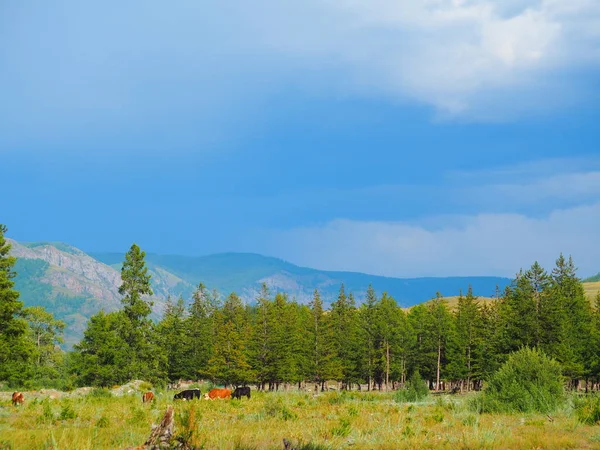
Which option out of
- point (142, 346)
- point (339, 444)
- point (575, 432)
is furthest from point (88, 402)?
point (142, 346)

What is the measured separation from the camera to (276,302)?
96.4m

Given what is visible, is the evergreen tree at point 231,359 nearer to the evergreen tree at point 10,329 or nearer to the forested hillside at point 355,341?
the forested hillside at point 355,341

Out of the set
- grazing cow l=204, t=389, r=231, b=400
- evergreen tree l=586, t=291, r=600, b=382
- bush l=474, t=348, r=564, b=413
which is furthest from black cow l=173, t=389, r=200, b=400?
evergreen tree l=586, t=291, r=600, b=382

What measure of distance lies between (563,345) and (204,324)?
62.0 m

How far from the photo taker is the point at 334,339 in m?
95.4

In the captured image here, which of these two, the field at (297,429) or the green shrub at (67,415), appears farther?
the green shrub at (67,415)

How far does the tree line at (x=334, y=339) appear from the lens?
66000mm

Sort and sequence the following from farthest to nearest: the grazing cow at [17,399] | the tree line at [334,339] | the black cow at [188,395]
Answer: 1. the tree line at [334,339]
2. the black cow at [188,395]
3. the grazing cow at [17,399]

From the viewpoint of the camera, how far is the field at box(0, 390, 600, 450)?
13.0 m

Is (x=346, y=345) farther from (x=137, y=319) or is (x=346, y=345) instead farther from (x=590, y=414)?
(x=590, y=414)

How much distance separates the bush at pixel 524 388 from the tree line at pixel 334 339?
3854 centimetres

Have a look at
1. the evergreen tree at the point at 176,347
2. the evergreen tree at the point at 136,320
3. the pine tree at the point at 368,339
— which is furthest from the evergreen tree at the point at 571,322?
the evergreen tree at the point at 176,347

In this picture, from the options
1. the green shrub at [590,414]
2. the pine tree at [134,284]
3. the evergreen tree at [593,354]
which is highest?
the pine tree at [134,284]

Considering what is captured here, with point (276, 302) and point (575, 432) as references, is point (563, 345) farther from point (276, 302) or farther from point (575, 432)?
point (575, 432)
